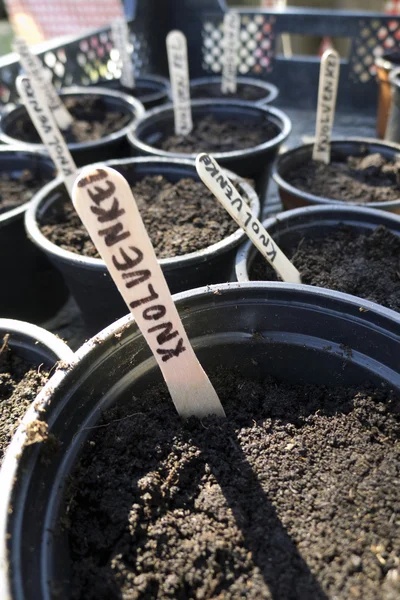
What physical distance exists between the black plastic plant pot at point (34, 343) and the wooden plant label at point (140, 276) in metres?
0.26

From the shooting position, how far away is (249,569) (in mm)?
681

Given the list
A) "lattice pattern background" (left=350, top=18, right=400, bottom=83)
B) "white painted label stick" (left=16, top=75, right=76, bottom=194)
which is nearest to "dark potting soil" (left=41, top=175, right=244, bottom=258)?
"white painted label stick" (left=16, top=75, right=76, bottom=194)

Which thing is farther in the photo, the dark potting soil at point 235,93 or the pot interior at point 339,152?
the dark potting soil at point 235,93

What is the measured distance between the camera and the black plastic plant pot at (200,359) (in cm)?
62

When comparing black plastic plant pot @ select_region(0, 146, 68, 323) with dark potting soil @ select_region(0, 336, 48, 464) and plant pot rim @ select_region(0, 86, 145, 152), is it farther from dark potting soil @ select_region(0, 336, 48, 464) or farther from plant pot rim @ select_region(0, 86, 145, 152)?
dark potting soil @ select_region(0, 336, 48, 464)

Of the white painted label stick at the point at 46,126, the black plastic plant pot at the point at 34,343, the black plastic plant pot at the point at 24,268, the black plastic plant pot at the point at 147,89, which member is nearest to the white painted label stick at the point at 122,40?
the black plastic plant pot at the point at 147,89

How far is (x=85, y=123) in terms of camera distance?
8.00 feet

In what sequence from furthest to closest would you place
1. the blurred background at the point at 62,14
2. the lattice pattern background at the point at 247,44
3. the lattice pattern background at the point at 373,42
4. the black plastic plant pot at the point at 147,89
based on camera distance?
1. the blurred background at the point at 62,14
2. the lattice pattern background at the point at 247,44
3. the lattice pattern background at the point at 373,42
4. the black plastic plant pot at the point at 147,89

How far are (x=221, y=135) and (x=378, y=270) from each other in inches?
49.7

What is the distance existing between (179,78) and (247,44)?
1969 millimetres

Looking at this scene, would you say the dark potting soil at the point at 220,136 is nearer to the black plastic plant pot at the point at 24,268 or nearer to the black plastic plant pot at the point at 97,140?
the black plastic plant pot at the point at 97,140

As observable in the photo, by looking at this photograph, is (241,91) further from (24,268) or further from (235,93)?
(24,268)

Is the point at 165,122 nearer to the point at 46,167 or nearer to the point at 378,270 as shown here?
the point at 46,167

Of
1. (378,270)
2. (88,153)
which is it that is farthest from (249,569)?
(88,153)
